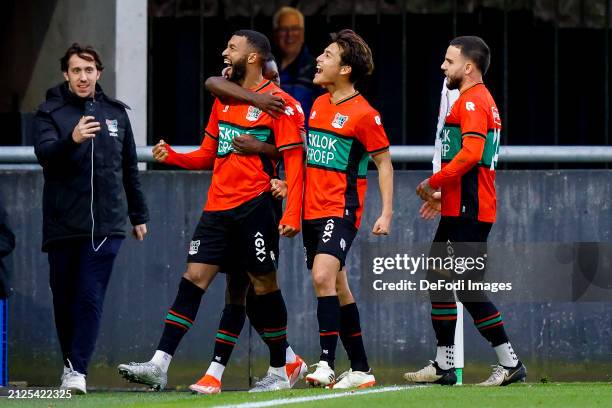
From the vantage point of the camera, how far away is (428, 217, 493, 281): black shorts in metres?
9.52

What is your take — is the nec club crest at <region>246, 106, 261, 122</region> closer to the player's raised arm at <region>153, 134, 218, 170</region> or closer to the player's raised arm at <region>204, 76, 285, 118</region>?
the player's raised arm at <region>204, 76, 285, 118</region>

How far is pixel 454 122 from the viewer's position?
960cm

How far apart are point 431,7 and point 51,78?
3.32 meters

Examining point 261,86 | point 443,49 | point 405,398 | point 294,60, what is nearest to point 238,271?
point 261,86

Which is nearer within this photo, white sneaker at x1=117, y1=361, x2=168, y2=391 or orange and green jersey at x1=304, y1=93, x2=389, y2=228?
white sneaker at x1=117, y1=361, x2=168, y2=391

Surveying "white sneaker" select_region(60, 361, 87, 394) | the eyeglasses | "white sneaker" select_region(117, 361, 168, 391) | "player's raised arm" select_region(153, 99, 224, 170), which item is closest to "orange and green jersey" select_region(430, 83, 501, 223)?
"player's raised arm" select_region(153, 99, 224, 170)

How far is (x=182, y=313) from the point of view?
31.1 feet

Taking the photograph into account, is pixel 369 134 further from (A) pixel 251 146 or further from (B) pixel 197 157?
(B) pixel 197 157

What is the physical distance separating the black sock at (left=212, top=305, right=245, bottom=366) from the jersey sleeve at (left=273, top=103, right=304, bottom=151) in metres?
0.99

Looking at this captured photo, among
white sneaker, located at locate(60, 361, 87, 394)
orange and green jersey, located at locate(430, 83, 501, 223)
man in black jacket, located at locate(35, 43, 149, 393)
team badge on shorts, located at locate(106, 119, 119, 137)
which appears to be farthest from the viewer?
team badge on shorts, located at locate(106, 119, 119, 137)

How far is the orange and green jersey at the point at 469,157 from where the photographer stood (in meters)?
9.38

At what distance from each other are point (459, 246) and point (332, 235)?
0.75 metres

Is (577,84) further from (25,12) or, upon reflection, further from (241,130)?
(241,130)

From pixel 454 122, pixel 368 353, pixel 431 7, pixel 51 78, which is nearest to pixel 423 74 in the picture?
pixel 431 7
